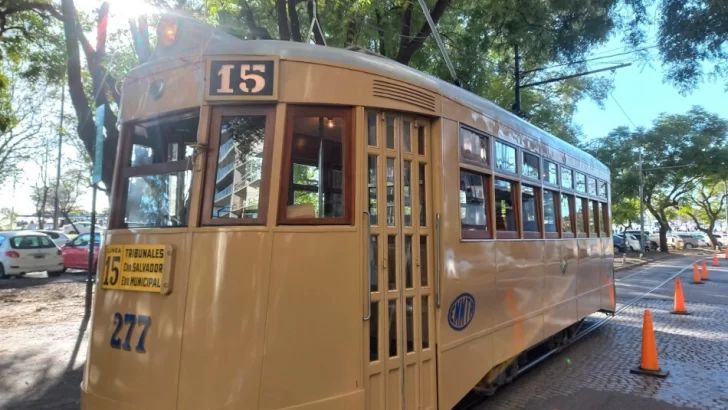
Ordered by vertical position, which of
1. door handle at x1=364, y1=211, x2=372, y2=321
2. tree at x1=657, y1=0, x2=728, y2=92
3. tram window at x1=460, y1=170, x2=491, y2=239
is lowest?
door handle at x1=364, y1=211, x2=372, y2=321

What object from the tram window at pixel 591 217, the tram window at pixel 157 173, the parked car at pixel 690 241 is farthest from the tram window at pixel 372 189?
the parked car at pixel 690 241

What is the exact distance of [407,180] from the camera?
12.2 feet

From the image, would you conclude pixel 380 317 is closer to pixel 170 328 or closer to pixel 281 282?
pixel 281 282

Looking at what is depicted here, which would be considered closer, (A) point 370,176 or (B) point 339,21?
(A) point 370,176

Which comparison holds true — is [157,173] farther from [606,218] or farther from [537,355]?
[606,218]

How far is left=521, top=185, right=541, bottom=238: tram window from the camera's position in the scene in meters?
5.42

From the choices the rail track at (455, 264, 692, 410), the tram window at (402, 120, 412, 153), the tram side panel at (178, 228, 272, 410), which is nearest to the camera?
the tram side panel at (178, 228, 272, 410)

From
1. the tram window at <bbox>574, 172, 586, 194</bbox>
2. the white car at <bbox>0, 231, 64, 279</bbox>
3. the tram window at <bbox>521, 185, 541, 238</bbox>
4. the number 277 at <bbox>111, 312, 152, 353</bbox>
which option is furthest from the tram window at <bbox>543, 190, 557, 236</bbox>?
the white car at <bbox>0, 231, 64, 279</bbox>

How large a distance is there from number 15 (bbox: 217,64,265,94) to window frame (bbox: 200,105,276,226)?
11 centimetres

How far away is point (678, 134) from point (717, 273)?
1496 cm

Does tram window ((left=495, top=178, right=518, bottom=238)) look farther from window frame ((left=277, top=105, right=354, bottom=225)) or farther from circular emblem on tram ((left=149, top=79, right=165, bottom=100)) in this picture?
circular emblem on tram ((left=149, top=79, right=165, bottom=100))

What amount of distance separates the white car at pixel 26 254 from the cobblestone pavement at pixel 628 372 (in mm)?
15181

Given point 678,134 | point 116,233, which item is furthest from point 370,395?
point 678,134

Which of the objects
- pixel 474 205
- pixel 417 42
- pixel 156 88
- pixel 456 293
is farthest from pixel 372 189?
pixel 417 42
